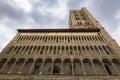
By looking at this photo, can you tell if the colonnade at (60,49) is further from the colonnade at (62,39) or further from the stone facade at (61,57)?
the colonnade at (62,39)

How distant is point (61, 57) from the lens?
17000mm

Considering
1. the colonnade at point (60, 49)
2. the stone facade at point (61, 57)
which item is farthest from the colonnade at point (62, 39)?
the colonnade at point (60, 49)

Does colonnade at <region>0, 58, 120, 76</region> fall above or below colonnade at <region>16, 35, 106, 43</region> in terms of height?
below

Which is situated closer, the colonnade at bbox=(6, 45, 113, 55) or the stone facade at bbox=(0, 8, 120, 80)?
the stone facade at bbox=(0, 8, 120, 80)

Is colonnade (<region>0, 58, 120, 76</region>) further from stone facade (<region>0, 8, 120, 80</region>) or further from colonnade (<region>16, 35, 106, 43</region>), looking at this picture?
colonnade (<region>16, 35, 106, 43</region>)

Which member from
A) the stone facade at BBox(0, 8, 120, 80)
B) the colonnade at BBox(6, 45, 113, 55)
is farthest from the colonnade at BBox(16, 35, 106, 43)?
the colonnade at BBox(6, 45, 113, 55)

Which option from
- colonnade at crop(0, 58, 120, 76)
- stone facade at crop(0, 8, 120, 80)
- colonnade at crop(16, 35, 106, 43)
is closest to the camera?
stone facade at crop(0, 8, 120, 80)

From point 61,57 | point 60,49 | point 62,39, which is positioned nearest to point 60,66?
point 61,57

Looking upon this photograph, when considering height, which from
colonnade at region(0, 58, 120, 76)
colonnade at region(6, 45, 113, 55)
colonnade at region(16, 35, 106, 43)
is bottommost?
colonnade at region(0, 58, 120, 76)

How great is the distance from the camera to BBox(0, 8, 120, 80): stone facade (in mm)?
14125

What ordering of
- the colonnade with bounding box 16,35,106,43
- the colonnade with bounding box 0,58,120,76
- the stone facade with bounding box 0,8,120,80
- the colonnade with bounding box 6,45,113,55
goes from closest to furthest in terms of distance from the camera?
the stone facade with bounding box 0,8,120,80, the colonnade with bounding box 0,58,120,76, the colonnade with bounding box 6,45,113,55, the colonnade with bounding box 16,35,106,43

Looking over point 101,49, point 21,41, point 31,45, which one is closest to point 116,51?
point 101,49

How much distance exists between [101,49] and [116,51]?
6.12 ft

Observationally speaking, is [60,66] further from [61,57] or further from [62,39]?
[62,39]
